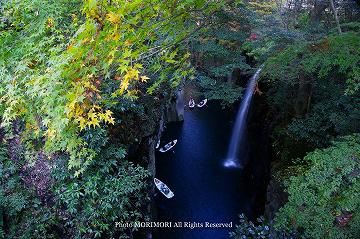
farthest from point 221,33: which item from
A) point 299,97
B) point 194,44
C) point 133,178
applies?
point 133,178

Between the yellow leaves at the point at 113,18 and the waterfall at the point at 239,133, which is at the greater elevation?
the yellow leaves at the point at 113,18

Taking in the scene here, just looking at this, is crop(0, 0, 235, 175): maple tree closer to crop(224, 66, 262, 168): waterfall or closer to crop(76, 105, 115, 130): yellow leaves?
crop(76, 105, 115, 130): yellow leaves

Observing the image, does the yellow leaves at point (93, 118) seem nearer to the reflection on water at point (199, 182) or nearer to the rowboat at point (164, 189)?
the reflection on water at point (199, 182)

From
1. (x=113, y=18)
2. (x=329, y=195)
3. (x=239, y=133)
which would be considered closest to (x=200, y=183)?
(x=239, y=133)

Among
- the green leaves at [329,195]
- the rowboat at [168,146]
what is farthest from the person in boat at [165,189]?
the green leaves at [329,195]

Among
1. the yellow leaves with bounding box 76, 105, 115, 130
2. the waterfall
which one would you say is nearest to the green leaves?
the yellow leaves with bounding box 76, 105, 115, 130

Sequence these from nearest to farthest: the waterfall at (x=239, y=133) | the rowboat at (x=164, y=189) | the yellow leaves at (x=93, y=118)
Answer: the yellow leaves at (x=93, y=118), the rowboat at (x=164, y=189), the waterfall at (x=239, y=133)

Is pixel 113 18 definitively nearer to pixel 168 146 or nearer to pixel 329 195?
pixel 329 195

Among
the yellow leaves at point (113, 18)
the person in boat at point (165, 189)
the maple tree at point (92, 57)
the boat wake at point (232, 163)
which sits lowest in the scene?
the boat wake at point (232, 163)

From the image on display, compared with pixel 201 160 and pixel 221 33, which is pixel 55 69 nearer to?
pixel 221 33
